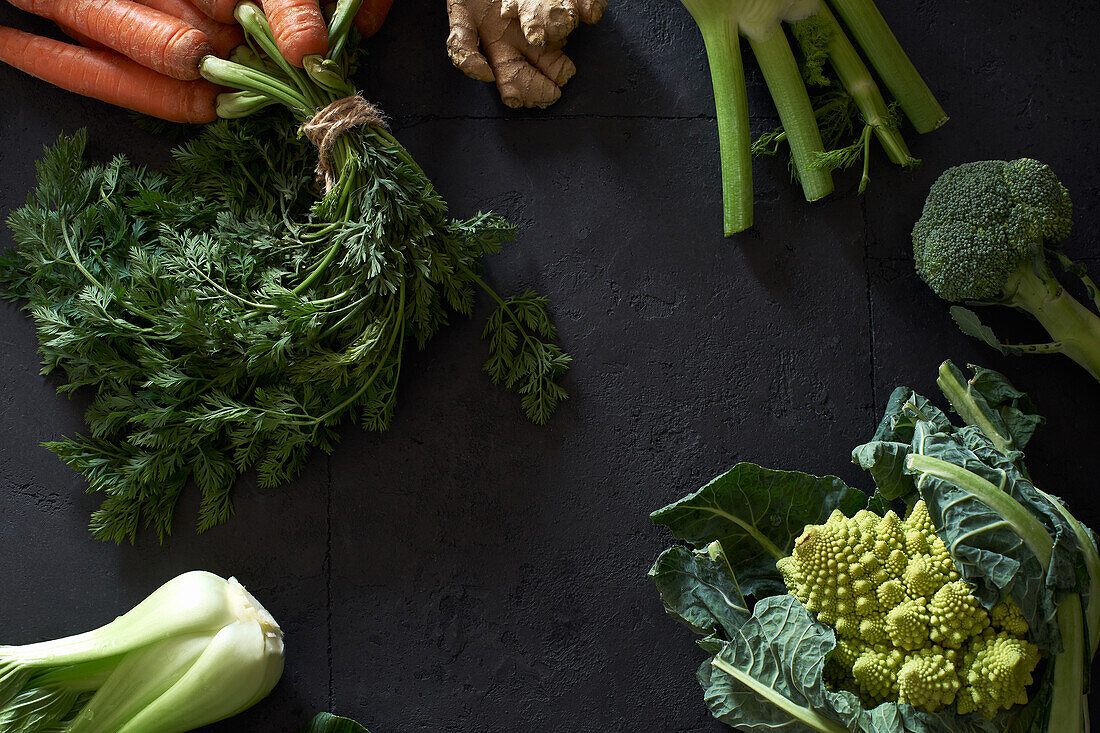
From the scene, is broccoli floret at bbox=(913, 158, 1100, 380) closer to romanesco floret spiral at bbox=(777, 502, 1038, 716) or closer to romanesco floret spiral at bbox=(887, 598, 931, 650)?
romanesco floret spiral at bbox=(777, 502, 1038, 716)

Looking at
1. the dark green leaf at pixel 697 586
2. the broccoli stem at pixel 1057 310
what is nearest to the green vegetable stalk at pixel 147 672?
the dark green leaf at pixel 697 586

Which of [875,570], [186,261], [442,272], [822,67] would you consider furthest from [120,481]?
[822,67]

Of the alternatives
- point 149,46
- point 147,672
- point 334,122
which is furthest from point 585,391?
point 149,46

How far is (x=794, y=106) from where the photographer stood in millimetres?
1986

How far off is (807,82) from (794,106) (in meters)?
0.09

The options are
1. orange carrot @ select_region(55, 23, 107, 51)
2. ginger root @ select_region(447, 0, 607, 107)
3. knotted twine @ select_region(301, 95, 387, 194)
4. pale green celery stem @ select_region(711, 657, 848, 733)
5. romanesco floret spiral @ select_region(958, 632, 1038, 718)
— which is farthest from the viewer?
orange carrot @ select_region(55, 23, 107, 51)

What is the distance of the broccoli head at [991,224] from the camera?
1.83m

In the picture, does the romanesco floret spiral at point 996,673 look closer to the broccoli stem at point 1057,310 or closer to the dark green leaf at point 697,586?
the dark green leaf at point 697,586

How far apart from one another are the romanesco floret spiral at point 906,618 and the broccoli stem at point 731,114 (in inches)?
32.2

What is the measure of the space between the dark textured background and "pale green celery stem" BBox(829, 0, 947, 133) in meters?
0.08

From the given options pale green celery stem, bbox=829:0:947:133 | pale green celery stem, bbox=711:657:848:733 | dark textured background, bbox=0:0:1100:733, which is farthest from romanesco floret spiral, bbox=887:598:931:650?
pale green celery stem, bbox=829:0:947:133

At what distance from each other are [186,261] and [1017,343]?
2.06 m

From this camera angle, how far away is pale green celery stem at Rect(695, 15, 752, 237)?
1.96m

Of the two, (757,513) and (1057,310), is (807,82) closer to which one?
(1057,310)
